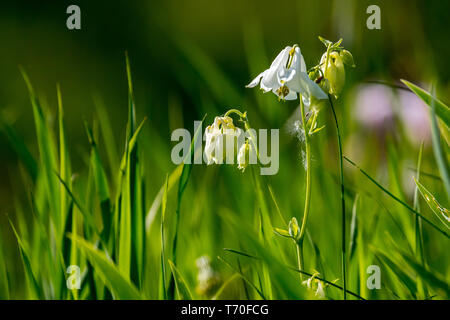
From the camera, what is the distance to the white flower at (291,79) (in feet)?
1.17

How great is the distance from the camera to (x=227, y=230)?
2.33 ft

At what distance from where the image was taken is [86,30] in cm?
169

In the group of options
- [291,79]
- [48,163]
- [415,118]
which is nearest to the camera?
[291,79]

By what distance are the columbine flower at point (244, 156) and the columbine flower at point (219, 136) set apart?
0.4 inches

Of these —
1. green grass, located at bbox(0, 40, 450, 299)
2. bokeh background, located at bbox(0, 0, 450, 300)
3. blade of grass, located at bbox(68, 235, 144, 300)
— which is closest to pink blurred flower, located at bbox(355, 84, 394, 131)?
bokeh background, located at bbox(0, 0, 450, 300)

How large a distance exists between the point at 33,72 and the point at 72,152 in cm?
39

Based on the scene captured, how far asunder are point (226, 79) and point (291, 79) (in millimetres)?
387

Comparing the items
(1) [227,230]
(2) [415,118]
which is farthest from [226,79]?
(2) [415,118]

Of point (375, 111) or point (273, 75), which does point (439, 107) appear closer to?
point (273, 75)

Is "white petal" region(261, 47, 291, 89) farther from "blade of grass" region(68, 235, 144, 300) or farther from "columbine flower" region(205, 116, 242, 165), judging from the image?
"blade of grass" region(68, 235, 144, 300)

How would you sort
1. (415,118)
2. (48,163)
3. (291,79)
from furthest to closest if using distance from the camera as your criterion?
(415,118) → (48,163) → (291,79)

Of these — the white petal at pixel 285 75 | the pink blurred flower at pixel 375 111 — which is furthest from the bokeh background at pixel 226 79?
the white petal at pixel 285 75

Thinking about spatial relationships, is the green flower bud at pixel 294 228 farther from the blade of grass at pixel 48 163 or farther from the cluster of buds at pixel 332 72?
the blade of grass at pixel 48 163
